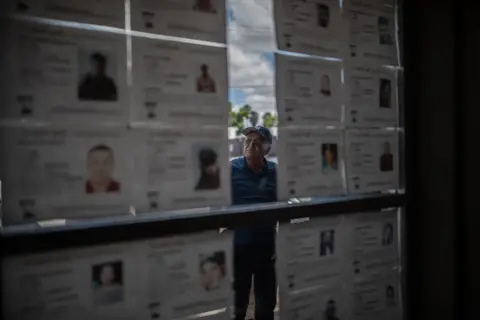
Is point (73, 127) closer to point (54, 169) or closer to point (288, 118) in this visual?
point (54, 169)

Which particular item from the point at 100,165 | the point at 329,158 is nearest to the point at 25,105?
the point at 100,165

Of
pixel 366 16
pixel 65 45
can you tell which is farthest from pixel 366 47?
pixel 65 45

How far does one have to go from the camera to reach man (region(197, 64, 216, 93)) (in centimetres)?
141

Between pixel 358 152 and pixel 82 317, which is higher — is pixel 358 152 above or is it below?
above

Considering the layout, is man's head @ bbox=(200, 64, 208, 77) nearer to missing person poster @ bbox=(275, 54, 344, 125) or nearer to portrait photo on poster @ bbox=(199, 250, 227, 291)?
missing person poster @ bbox=(275, 54, 344, 125)

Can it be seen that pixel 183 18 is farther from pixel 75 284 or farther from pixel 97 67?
pixel 75 284

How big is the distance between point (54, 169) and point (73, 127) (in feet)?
0.41

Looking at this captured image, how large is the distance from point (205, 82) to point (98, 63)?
0.34 metres

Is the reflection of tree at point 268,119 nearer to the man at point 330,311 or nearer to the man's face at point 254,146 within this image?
the man's face at point 254,146

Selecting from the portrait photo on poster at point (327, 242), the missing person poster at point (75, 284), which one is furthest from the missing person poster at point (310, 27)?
the missing person poster at point (75, 284)

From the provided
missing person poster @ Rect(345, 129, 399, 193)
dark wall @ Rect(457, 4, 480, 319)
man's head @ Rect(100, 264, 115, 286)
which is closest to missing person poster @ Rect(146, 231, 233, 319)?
man's head @ Rect(100, 264, 115, 286)

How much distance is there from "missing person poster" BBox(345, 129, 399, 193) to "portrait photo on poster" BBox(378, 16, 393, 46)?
38 centimetres

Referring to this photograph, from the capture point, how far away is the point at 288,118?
62.8 inches

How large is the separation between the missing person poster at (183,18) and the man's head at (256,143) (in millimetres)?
386
